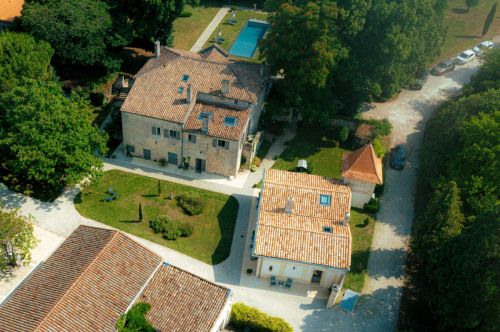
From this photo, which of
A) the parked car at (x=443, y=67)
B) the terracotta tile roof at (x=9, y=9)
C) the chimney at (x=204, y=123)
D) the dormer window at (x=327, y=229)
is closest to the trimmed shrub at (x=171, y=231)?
the chimney at (x=204, y=123)

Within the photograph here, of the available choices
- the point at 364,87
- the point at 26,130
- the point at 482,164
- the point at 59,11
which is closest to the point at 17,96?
the point at 26,130

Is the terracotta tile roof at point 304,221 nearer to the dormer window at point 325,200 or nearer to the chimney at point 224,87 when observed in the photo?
the dormer window at point 325,200

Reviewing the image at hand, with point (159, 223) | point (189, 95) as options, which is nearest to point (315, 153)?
point (189, 95)

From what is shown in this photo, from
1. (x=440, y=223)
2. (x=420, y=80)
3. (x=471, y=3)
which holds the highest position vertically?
(x=471, y=3)

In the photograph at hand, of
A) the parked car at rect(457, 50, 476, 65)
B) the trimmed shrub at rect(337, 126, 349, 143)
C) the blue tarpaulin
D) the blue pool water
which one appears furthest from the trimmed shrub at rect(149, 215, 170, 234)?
the parked car at rect(457, 50, 476, 65)

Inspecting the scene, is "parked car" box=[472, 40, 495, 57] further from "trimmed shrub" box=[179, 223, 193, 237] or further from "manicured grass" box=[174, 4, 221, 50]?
"trimmed shrub" box=[179, 223, 193, 237]

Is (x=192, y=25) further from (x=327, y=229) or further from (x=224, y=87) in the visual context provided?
(x=327, y=229)
